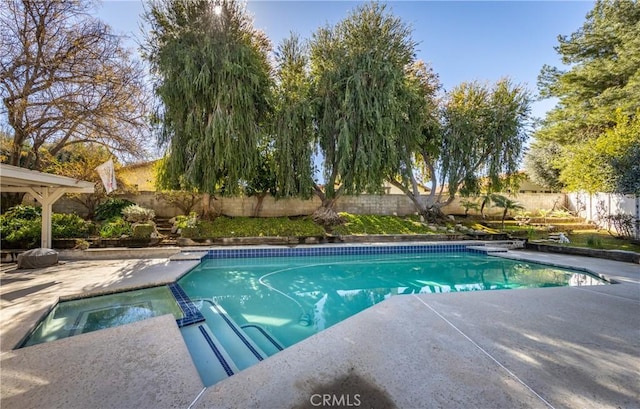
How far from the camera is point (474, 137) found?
1093 centimetres

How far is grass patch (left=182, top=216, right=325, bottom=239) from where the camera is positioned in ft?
29.0

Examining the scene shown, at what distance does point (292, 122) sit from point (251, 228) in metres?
3.96

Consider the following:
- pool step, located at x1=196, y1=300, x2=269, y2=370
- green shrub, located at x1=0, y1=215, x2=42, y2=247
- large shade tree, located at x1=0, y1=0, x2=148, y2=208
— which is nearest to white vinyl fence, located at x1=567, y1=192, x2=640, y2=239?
pool step, located at x1=196, y1=300, x2=269, y2=370

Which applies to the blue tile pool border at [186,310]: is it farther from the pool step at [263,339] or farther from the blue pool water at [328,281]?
the pool step at [263,339]

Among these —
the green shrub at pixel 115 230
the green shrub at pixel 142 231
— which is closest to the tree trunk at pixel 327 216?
the green shrub at pixel 142 231

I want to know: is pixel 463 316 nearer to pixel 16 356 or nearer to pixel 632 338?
pixel 632 338

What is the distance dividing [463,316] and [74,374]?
11.5 feet

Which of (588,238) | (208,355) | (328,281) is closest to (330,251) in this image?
(328,281)

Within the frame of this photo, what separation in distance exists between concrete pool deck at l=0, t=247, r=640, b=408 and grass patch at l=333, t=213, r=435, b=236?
6.81 metres

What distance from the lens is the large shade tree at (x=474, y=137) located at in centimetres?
1084

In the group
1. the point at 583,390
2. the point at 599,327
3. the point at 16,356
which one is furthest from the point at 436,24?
the point at 16,356

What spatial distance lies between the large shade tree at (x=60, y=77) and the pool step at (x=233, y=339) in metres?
7.10

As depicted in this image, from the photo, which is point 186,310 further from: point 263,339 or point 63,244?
point 63,244

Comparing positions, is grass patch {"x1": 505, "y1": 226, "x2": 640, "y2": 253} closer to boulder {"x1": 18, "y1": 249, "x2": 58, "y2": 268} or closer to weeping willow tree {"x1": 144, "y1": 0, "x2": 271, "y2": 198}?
weeping willow tree {"x1": 144, "y1": 0, "x2": 271, "y2": 198}
